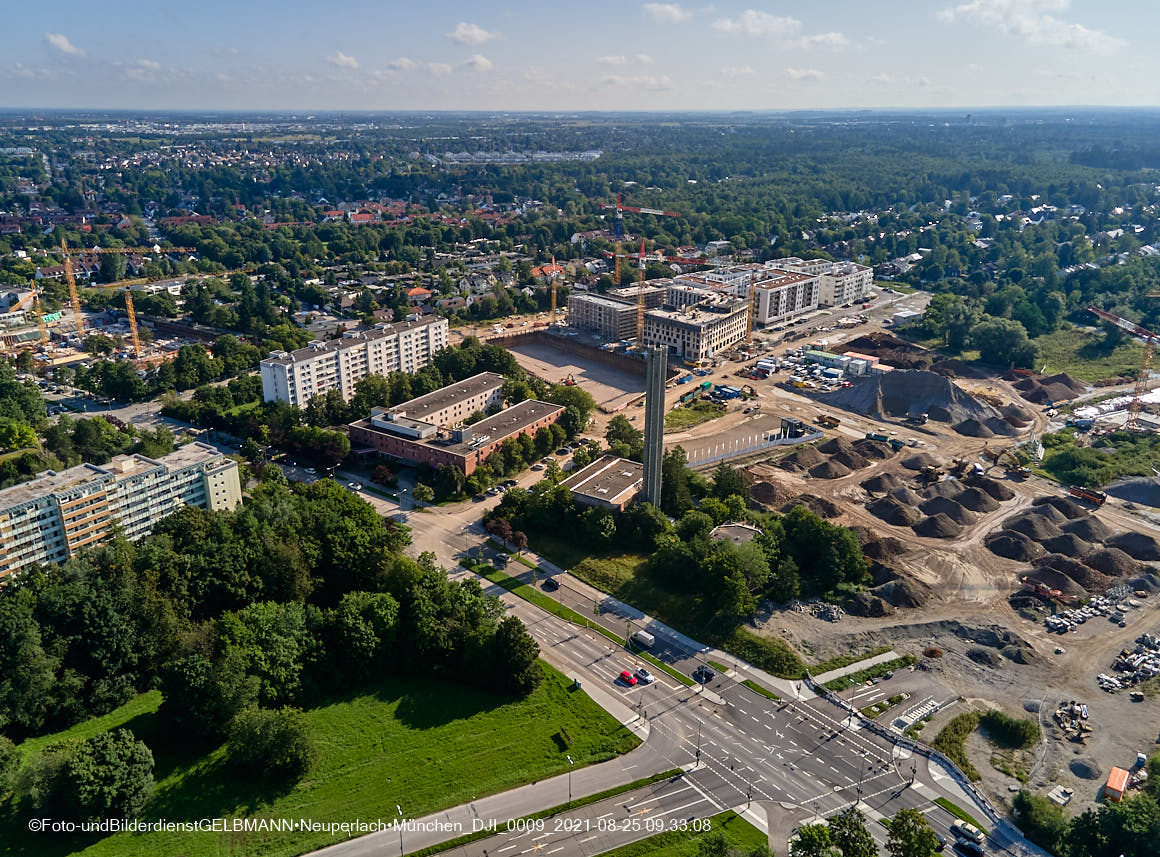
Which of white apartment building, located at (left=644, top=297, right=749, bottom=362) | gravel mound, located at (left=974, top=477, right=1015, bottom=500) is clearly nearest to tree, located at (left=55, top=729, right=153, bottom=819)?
gravel mound, located at (left=974, top=477, right=1015, bottom=500)

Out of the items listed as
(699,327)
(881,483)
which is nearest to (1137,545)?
(881,483)

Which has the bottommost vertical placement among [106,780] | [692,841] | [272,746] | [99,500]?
[692,841]

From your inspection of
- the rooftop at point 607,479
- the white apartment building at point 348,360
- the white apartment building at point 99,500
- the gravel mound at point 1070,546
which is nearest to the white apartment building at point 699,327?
the white apartment building at point 348,360

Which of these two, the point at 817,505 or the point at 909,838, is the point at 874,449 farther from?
the point at 909,838

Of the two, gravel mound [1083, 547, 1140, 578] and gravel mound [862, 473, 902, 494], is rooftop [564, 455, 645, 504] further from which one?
gravel mound [1083, 547, 1140, 578]

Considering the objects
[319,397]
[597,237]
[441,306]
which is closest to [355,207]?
[597,237]

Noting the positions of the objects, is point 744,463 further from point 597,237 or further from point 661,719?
point 597,237

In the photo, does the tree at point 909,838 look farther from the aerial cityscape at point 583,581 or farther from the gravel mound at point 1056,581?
the gravel mound at point 1056,581
